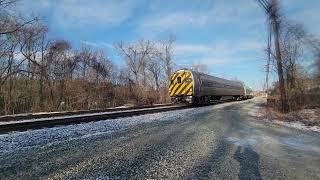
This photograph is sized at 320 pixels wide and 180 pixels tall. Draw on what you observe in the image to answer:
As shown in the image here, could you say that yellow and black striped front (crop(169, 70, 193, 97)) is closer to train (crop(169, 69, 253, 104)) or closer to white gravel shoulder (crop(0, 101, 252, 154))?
train (crop(169, 69, 253, 104))

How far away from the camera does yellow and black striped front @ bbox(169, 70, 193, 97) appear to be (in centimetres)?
2849

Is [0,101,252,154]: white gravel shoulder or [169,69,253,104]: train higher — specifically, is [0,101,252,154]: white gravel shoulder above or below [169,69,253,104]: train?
below

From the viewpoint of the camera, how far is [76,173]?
17.6 feet

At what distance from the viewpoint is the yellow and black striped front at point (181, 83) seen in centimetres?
2849

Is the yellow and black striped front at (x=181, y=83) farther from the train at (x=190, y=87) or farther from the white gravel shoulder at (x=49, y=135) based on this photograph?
the white gravel shoulder at (x=49, y=135)

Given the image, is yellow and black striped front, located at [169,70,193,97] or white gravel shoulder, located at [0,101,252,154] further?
yellow and black striped front, located at [169,70,193,97]

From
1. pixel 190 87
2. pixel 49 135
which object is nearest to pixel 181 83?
pixel 190 87

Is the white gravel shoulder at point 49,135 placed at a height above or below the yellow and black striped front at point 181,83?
below

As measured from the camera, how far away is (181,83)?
29375 millimetres

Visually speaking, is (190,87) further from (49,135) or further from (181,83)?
(49,135)

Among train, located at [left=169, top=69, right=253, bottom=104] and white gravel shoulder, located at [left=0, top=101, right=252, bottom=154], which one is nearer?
white gravel shoulder, located at [left=0, top=101, right=252, bottom=154]

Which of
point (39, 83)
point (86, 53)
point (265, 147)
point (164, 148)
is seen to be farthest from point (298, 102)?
Result: point (86, 53)

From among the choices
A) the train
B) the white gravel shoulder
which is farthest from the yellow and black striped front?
the white gravel shoulder

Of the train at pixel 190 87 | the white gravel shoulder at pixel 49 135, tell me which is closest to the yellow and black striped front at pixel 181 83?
the train at pixel 190 87
